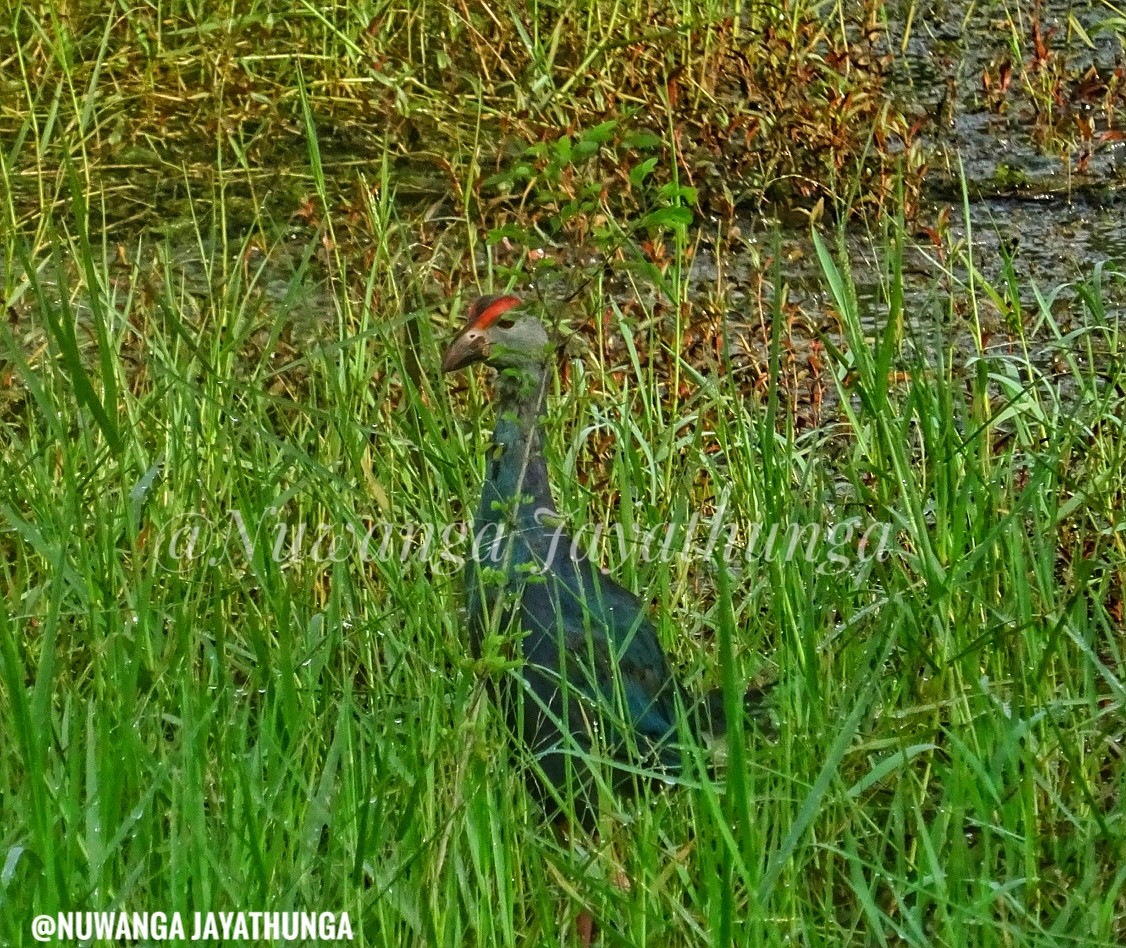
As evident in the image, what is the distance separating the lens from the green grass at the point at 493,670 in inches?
77.9

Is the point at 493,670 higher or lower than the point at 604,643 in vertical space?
higher

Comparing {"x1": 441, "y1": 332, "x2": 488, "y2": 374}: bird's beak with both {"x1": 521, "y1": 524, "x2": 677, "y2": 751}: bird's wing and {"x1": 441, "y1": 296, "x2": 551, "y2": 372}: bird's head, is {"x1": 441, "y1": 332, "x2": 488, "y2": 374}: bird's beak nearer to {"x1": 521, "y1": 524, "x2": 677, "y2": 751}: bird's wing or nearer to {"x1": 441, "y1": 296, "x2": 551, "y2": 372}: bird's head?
{"x1": 441, "y1": 296, "x2": 551, "y2": 372}: bird's head

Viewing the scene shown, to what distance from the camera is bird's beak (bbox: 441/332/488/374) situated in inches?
111

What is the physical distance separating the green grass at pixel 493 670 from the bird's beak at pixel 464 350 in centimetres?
8

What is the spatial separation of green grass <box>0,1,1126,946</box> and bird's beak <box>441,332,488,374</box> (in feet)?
0.26

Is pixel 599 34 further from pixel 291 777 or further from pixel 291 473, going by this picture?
pixel 291 777

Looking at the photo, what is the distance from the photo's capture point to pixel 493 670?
6.44ft

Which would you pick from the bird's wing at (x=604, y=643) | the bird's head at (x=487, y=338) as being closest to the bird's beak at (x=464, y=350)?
the bird's head at (x=487, y=338)

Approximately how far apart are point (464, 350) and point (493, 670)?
38.2 inches

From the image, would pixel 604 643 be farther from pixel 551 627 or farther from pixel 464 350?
pixel 464 350

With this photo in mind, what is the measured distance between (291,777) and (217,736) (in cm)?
13

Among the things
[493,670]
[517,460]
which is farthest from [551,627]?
[493,670]

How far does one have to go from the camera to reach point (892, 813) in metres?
2.24

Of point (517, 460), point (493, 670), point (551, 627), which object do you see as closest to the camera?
point (493, 670)
